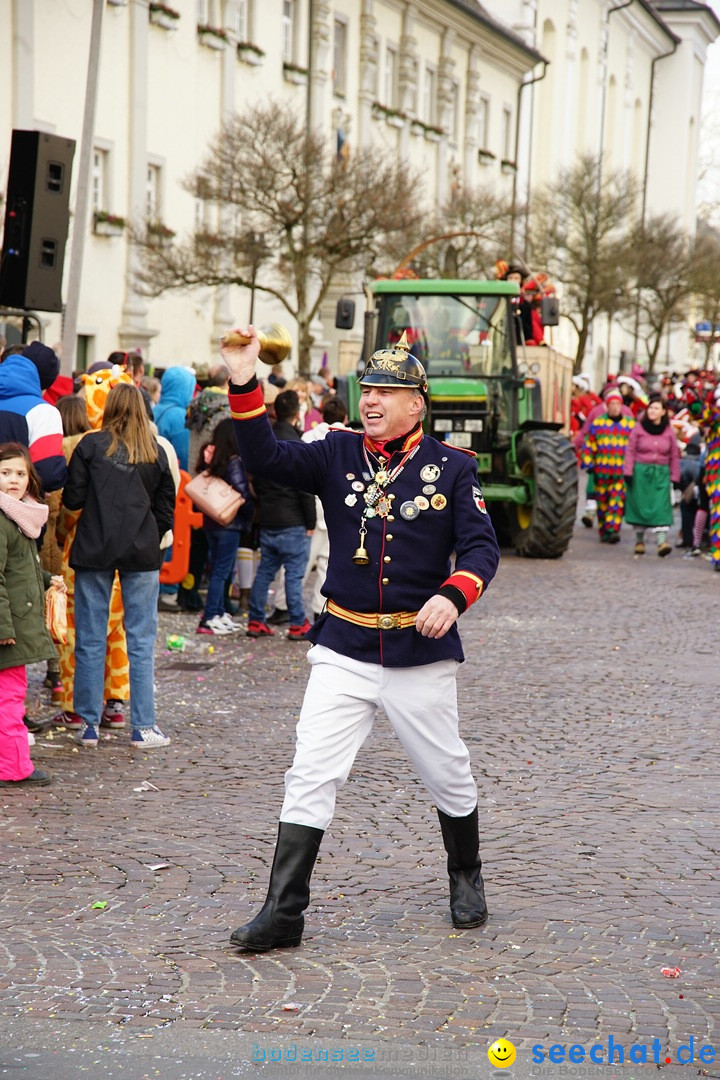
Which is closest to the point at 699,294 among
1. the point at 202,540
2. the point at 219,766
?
the point at 202,540

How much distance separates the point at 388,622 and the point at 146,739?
3394mm

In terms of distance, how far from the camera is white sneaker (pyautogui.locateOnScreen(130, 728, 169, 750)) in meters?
8.52

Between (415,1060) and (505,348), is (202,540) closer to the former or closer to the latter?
(505,348)

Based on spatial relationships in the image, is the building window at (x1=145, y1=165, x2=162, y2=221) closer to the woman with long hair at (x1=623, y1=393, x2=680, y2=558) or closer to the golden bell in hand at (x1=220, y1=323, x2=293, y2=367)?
the woman with long hair at (x1=623, y1=393, x2=680, y2=558)

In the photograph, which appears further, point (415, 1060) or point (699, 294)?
point (699, 294)

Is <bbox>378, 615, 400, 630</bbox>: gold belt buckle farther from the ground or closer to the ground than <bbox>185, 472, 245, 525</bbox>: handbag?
closer to the ground

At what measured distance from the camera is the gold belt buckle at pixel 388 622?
17.8 feet

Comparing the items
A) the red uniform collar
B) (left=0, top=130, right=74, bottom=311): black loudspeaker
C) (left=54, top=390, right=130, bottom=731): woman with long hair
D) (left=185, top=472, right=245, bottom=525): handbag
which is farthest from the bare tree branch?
the red uniform collar

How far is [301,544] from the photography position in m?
12.0

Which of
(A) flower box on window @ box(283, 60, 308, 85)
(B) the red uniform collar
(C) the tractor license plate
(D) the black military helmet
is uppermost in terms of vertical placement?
(A) flower box on window @ box(283, 60, 308, 85)

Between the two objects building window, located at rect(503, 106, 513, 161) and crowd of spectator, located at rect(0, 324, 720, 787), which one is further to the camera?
building window, located at rect(503, 106, 513, 161)

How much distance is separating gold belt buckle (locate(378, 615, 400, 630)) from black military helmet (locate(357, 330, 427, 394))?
2.47 ft

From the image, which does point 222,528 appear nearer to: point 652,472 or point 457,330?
point 457,330

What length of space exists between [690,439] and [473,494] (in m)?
17.0
